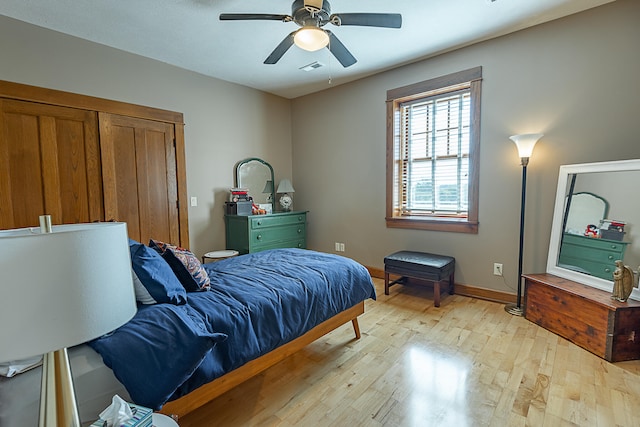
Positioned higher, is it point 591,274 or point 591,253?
point 591,253

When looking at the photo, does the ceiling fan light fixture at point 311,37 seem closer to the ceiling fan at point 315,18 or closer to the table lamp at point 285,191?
the ceiling fan at point 315,18

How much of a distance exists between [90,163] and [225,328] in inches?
102

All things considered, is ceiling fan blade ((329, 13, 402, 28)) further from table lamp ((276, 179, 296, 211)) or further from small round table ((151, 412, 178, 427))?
table lamp ((276, 179, 296, 211))

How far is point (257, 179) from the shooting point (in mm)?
4535

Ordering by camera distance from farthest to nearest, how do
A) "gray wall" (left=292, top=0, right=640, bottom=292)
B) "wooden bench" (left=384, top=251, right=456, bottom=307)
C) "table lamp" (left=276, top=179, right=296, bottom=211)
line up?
"table lamp" (left=276, top=179, right=296, bottom=211)
"wooden bench" (left=384, top=251, right=456, bottom=307)
"gray wall" (left=292, top=0, right=640, bottom=292)

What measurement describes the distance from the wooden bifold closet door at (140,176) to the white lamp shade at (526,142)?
372 centimetres

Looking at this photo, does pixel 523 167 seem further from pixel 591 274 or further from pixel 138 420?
pixel 138 420

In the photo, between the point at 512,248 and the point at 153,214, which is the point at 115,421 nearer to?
the point at 153,214

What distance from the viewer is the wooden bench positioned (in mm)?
3088

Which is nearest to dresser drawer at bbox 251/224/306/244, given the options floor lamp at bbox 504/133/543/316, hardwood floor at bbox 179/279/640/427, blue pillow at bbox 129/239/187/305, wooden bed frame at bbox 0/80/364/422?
wooden bed frame at bbox 0/80/364/422

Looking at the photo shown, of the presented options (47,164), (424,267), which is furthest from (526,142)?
(47,164)

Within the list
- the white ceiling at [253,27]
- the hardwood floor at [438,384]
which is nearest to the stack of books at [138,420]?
the hardwood floor at [438,384]

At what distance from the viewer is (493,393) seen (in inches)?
69.9

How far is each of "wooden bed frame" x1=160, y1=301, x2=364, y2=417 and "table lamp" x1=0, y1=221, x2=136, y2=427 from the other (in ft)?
2.17
